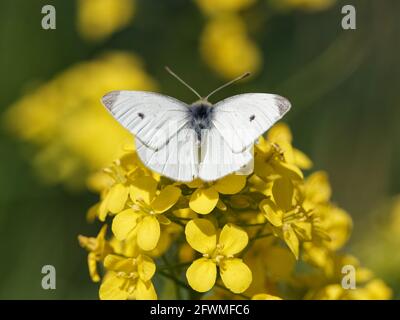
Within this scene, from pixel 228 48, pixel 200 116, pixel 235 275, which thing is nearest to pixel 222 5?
pixel 228 48

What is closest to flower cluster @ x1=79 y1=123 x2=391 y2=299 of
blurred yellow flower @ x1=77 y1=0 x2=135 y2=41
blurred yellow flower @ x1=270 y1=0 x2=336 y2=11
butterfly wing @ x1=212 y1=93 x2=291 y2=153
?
butterfly wing @ x1=212 y1=93 x2=291 y2=153

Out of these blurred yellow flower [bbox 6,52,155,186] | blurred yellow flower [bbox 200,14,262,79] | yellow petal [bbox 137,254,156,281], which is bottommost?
yellow petal [bbox 137,254,156,281]

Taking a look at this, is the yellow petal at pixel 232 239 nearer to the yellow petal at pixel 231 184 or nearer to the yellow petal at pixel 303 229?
the yellow petal at pixel 231 184

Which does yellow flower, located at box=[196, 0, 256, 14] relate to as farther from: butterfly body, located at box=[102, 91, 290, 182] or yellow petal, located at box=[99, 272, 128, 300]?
yellow petal, located at box=[99, 272, 128, 300]

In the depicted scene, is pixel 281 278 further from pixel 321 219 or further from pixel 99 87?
pixel 99 87

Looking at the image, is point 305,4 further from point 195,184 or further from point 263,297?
point 263,297

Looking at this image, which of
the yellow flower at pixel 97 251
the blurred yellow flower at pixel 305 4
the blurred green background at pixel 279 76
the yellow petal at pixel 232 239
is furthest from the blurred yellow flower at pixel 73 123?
the yellow petal at pixel 232 239

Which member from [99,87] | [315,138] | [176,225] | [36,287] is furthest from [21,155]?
[176,225]
